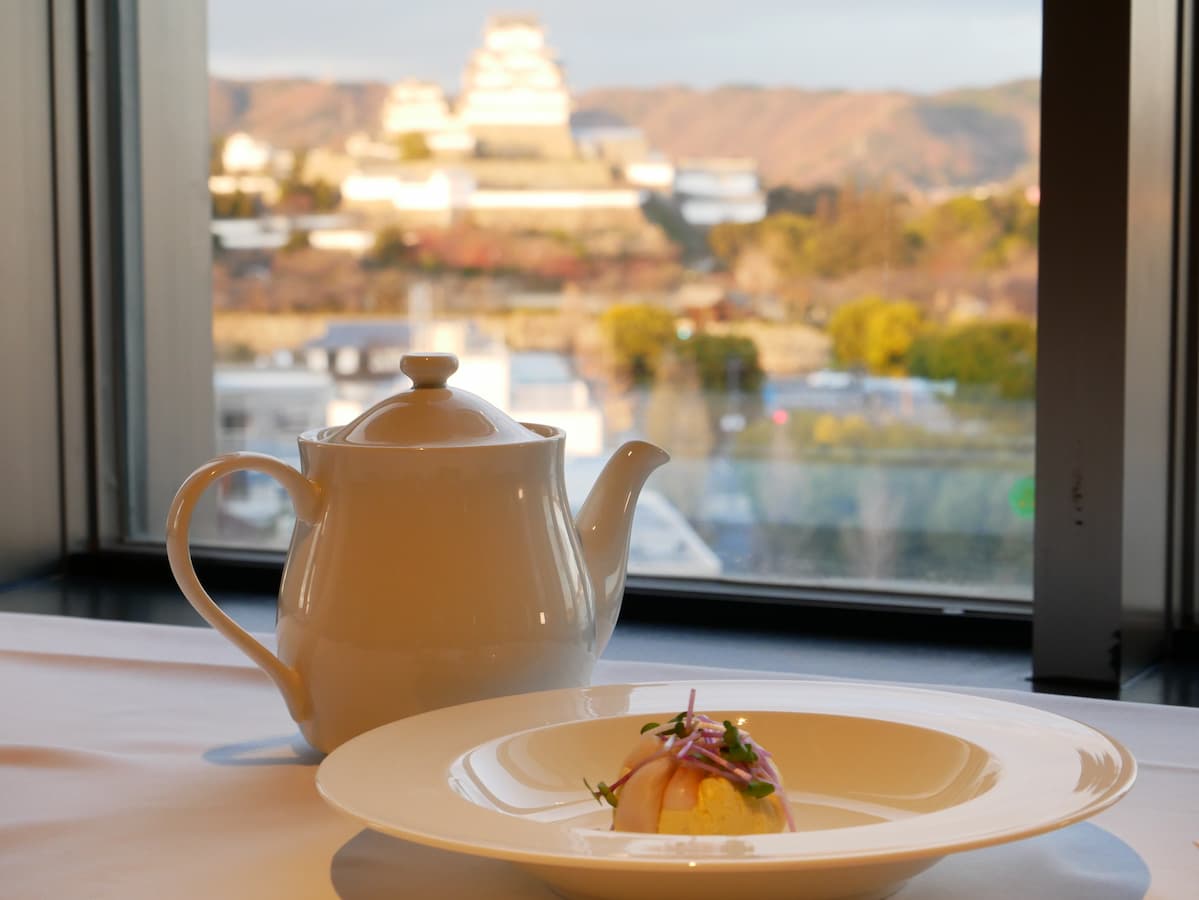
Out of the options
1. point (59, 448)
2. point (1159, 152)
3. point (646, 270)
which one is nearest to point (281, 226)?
point (646, 270)

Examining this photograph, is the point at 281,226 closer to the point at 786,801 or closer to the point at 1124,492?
the point at 1124,492

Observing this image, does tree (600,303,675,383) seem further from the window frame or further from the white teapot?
the white teapot

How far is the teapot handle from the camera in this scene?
0.50 metres

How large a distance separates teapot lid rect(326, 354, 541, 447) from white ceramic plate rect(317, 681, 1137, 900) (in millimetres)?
104

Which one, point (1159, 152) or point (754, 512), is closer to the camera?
point (1159, 152)

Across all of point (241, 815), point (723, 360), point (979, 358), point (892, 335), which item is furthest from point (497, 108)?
point (241, 815)

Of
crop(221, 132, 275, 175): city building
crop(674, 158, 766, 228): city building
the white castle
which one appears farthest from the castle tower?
crop(221, 132, 275, 175): city building

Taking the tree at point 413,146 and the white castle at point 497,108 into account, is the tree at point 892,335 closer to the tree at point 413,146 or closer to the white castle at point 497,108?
the white castle at point 497,108

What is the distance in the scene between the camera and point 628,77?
193 cm

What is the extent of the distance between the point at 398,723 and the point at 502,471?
11 centimetres

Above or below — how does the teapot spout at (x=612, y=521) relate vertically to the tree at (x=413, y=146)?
below

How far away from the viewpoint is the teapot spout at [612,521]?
562 millimetres

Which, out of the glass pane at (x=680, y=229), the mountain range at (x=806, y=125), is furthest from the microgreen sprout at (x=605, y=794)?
the mountain range at (x=806, y=125)

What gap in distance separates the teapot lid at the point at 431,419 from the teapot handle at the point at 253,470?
24 mm
